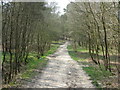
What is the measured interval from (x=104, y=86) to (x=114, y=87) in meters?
0.68

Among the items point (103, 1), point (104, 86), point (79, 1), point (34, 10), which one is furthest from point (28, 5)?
point (104, 86)

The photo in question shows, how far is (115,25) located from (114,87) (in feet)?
11.3

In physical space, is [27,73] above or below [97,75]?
above

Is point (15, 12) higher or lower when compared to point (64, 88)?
higher

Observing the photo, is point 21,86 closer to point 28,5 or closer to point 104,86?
point 104,86

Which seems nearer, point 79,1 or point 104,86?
point 104,86

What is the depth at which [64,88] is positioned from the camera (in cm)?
1078

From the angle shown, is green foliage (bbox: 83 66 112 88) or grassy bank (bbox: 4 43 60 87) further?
green foliage (bbox: 83 66 112 88)

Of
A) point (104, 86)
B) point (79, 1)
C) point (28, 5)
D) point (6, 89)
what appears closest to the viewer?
point (6, 89)

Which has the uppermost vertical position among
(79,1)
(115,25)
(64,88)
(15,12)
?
(79,1)

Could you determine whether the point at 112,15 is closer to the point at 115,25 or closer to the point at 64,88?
the point at 115,25

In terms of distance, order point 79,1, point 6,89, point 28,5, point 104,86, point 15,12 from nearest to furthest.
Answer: point 6,89
point 104,86
point 15,12
point 28,5
point 79,1

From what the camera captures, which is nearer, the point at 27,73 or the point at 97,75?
the point at 97,75

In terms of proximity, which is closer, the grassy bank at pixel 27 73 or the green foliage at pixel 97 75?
the grassy bank at pixel 27 73
